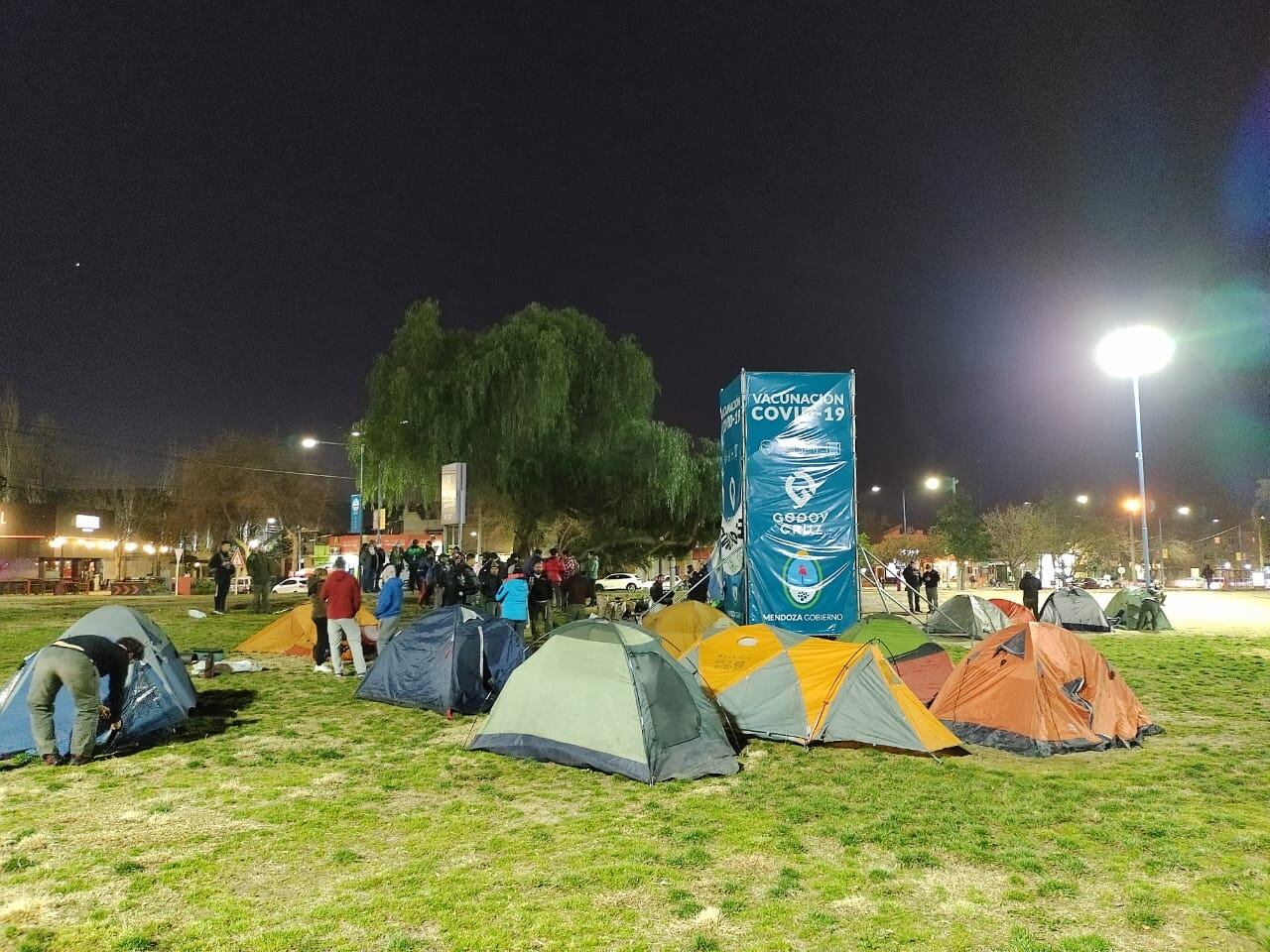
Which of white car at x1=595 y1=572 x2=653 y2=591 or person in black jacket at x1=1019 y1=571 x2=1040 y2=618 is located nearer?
person in black jacket at x1=1019 y1=571 x2=1040 y2=618

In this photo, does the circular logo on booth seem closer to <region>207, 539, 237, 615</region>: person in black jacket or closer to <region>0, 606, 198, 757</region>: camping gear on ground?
<region>0, 606, 198, 757</region>: camping gear on ground

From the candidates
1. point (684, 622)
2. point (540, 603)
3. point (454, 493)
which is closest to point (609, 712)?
point (684, 622)

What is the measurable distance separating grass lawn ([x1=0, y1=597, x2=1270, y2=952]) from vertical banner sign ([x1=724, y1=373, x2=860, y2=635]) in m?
6.16

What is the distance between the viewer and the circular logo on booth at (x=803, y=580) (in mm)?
14695

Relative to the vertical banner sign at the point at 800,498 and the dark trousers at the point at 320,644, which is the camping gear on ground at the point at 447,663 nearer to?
the dark trousers at the point at 320,644

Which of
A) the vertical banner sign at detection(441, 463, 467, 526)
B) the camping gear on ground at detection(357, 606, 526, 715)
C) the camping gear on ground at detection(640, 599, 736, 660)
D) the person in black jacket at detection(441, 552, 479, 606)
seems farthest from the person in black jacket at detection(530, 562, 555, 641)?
the camping gear on ground at detection(357, 606, 526, 715)

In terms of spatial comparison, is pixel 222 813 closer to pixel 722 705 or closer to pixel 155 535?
pixel 722 705

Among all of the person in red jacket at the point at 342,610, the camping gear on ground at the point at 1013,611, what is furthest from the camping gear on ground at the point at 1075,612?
the person in red jacket at the point at 342,610

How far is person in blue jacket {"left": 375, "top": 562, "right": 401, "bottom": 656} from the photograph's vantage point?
13141 millimetres

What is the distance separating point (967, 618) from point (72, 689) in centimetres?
1749

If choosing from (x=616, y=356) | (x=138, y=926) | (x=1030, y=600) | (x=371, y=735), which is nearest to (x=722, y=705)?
(x=371, y=735)

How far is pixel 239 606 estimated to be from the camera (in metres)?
25.2

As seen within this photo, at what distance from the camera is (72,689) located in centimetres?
732

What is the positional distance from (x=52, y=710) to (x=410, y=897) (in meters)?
4.95
